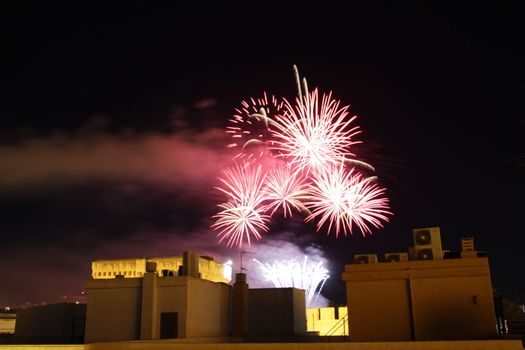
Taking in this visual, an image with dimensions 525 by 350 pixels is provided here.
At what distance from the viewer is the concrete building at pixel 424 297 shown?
25391mm

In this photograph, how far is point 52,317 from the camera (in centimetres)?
5816

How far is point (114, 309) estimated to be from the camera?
1598 inches

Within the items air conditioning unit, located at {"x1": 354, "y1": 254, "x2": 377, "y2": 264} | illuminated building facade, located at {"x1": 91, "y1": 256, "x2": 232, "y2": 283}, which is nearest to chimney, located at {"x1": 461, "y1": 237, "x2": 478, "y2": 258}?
air conditioning unit, located at {"x1": 354, "y1": 254, "x2": 377, "y2": 264}

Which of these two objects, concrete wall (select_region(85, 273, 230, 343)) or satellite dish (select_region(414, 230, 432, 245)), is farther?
concrete wall (select_region(85, 273, 230, 343))

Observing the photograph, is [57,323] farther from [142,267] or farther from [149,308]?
[142,267]

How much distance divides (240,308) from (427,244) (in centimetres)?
2307

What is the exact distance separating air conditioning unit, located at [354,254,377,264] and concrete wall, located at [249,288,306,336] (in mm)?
23327

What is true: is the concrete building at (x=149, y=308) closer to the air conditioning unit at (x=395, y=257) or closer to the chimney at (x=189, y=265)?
the chimney at (x=189, y=265)

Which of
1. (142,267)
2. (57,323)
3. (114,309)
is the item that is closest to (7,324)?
(142,267)

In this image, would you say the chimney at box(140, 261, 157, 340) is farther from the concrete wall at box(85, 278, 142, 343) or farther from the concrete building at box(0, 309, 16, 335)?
the concrete building at box(0, 309, 16, 335)

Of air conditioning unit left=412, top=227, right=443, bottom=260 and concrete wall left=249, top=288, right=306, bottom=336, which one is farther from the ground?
air conditioning unit left=412, top=227, right=443, bottom=260

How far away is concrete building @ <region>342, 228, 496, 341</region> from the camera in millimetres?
25391

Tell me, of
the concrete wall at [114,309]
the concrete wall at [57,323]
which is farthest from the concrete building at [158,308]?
the concrete wall at [57,323]

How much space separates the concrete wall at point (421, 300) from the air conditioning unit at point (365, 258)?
163cm
